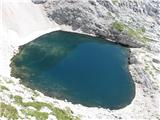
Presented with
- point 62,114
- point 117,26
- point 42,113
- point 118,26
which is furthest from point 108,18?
point 42,113

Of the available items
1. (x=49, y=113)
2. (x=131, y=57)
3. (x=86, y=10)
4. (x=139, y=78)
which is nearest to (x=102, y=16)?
(x=86, y=10)

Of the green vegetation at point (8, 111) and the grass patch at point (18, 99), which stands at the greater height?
the green vegetation at point (8, 111)

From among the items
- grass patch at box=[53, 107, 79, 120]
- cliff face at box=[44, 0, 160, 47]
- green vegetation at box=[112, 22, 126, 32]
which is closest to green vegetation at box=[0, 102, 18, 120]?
grass patch at box=[53, 107, 79, 120]

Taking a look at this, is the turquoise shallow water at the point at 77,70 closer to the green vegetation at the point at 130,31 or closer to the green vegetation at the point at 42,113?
the green vegetation at the point at 130,31

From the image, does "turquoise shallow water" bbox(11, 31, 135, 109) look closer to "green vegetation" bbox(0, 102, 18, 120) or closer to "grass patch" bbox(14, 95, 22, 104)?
"grass patch" bbox(14, 95, 22, 104)

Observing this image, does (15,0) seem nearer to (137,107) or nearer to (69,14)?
(69,14)

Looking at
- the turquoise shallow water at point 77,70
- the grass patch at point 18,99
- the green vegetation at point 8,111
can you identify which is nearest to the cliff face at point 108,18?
the turquoise shallow water at point 77,70

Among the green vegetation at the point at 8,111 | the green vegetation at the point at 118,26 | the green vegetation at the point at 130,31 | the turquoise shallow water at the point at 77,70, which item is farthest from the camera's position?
the green vegetation at the point at 118,26

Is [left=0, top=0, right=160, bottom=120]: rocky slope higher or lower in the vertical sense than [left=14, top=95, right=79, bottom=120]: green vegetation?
lower
